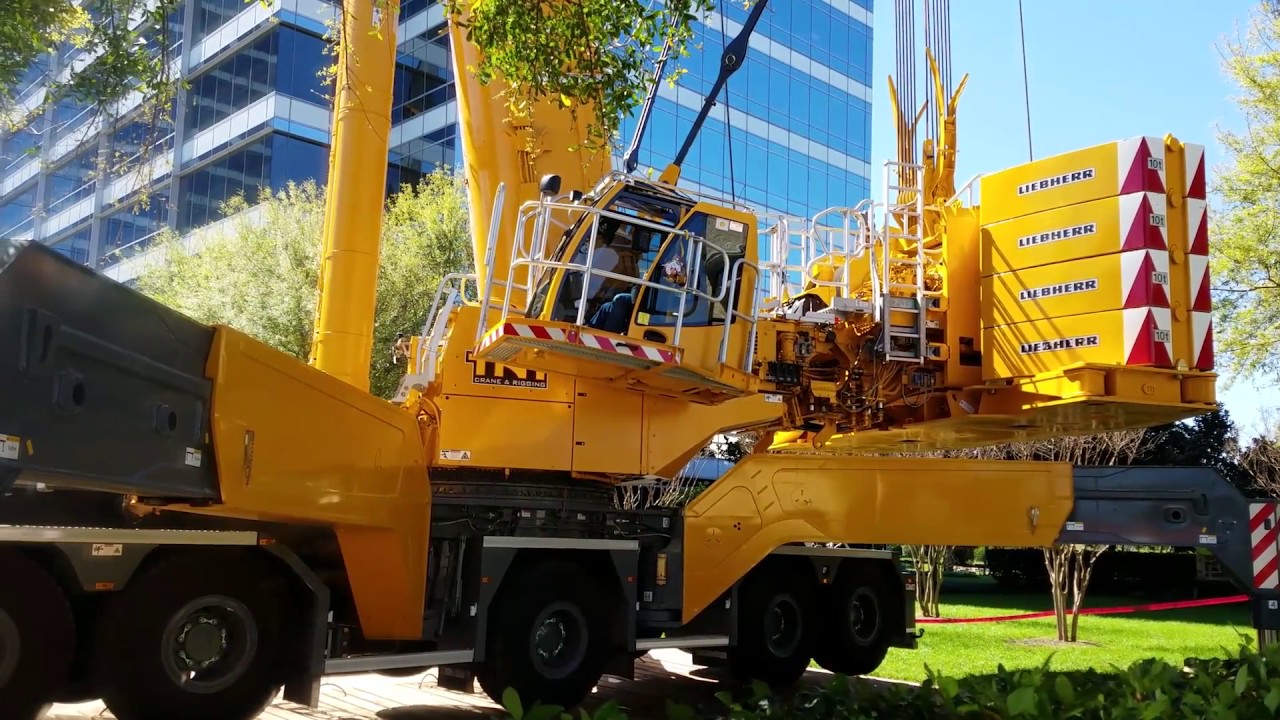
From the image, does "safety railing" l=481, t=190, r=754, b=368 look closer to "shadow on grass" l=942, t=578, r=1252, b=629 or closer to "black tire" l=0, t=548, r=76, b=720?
"black tire" l=0, t=548, r=76, b=720

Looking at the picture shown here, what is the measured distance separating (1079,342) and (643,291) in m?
3.64

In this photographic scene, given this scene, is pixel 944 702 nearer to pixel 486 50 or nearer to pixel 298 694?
pixel 298 694

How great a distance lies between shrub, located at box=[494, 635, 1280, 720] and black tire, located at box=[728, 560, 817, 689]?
5772mm

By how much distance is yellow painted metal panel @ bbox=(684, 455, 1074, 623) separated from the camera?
9359mm

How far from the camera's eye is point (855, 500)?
9.52 m

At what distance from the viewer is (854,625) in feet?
36.8

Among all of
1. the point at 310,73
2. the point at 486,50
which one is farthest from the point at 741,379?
the point at 310,73

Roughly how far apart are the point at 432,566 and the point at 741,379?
9.37ft

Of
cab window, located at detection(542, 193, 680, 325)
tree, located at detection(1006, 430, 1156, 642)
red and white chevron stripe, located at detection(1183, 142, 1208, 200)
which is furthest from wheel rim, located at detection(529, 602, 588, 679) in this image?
tree, located at detection(1006, 430, 1156, 642)

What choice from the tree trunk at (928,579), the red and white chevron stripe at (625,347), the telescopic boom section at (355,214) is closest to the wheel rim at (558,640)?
the red and white chevron stripe at (625,347)

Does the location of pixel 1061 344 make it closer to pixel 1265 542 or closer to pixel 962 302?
pixel 962 302

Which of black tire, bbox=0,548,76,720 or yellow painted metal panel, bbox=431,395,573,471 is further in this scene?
yellow painted metal panel, bbox=431,395,573,471

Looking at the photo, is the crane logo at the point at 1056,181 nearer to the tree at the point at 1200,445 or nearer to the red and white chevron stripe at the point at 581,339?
the red and white chevron stripe at the point at 581,339

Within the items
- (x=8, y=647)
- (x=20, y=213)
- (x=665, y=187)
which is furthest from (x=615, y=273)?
(x=20, y=213)
